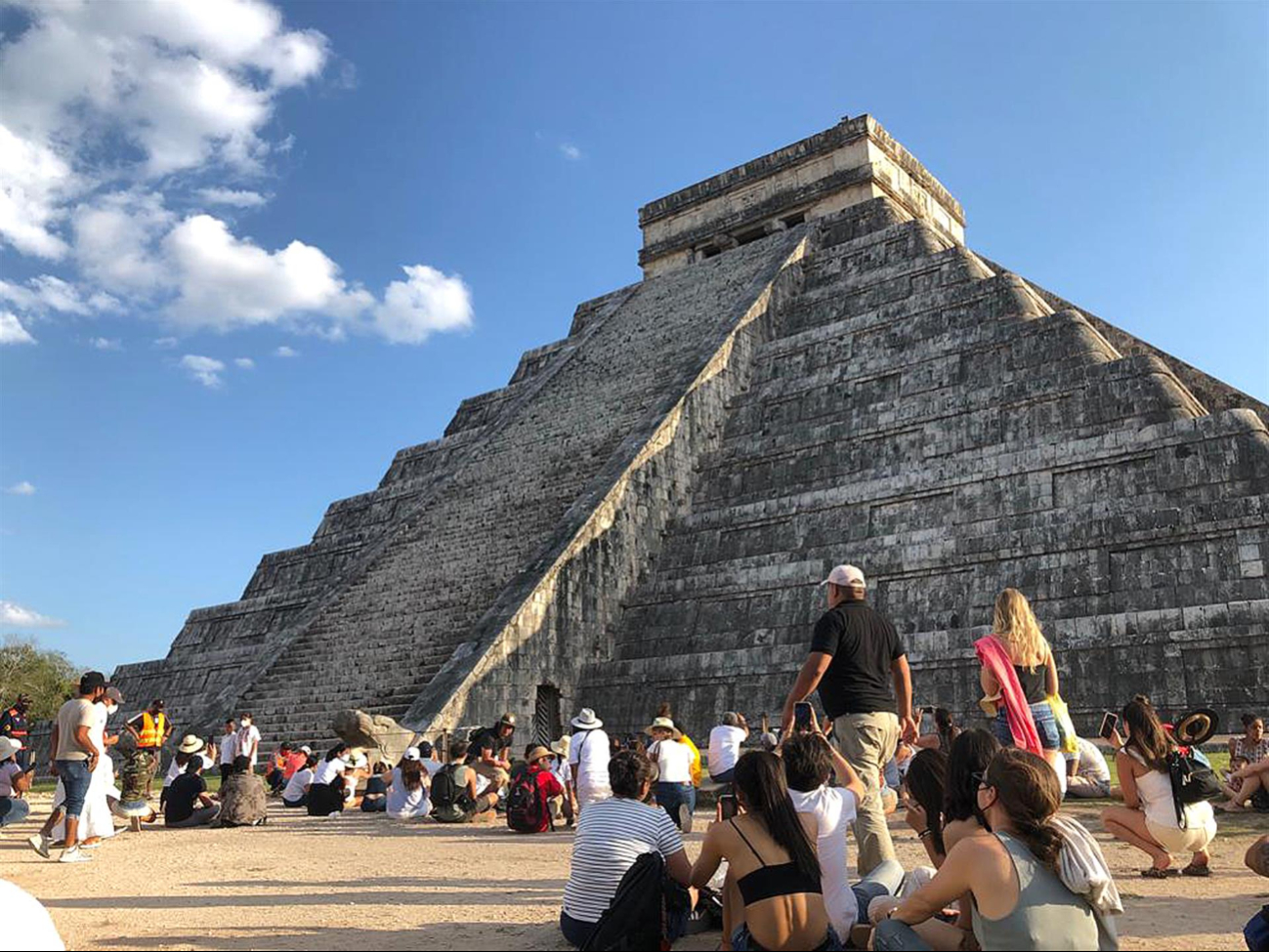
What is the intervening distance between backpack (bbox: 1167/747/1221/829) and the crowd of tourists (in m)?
0.01

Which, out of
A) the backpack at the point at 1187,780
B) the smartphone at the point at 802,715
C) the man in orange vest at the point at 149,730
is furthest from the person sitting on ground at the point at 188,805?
the backpack at the point at 1187,780

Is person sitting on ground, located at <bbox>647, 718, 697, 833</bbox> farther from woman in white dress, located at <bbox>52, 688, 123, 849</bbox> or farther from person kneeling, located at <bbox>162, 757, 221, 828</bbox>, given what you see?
person kneeling, located at <bbox>162, 757, 221, 828</bbox>

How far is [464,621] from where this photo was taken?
1800cm

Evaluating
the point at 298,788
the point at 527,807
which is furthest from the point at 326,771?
the point at 527,807

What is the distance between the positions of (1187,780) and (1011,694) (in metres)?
1.13

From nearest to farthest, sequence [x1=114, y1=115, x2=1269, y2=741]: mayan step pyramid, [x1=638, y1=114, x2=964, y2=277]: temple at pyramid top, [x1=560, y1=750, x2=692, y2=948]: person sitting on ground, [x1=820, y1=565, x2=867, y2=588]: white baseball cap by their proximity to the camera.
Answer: [x1=560, y1=750, x2=692, y2=948]: person sitting on ground → [x1=820, y1=565, x2=867, y2=588]: white baseball cap → [x1=114, y1=115, x2=1269, y2=741]: mayan step pyramid → [x1=638, y1=114, x2=964, y2=277]: temple at pyramid top

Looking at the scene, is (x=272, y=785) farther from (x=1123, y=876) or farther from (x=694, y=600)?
(x=1123, y=876)

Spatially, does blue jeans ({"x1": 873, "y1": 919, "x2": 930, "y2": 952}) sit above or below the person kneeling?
above

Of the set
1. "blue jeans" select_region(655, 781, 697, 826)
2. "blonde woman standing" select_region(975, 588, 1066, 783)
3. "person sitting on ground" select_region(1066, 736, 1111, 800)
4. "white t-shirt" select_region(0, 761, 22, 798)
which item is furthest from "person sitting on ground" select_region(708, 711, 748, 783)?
"white t-shirt" select_region(0, 761, 22, 798)

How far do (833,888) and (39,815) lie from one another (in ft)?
41.5

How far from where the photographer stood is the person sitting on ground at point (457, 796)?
11.4m

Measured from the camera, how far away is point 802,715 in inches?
234

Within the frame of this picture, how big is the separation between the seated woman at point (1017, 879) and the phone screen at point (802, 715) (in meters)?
1.91

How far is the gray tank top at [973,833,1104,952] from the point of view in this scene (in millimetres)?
3484
